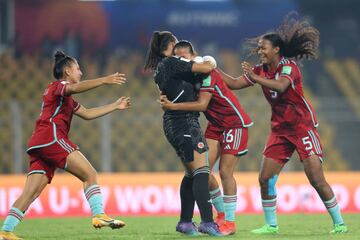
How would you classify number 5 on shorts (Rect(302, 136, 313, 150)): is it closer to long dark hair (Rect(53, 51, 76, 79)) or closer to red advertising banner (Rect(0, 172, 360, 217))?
long dark hair (Rect(53, 51, 76, 79))

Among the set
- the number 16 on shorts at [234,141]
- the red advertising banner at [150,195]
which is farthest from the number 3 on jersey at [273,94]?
the red advertising banner at [150,195]

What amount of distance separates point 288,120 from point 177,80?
136 cm

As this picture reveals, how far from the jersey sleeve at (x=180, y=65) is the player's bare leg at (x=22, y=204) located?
1737 mm

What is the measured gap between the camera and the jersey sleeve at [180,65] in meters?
9.66

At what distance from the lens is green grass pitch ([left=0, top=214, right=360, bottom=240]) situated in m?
9.97

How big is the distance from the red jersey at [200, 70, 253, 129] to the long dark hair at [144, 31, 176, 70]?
1.91 feet

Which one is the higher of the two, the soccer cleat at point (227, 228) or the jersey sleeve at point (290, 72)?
the jersey sleeve at point (290, 72)

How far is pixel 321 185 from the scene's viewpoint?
10.1 m

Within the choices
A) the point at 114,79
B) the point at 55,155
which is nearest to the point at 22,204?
the point at 55,155

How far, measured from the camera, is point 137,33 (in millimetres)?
20422

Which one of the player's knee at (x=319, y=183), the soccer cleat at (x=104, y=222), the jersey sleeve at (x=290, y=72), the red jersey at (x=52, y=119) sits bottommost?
the soccer cleat at (x=104, y=222)

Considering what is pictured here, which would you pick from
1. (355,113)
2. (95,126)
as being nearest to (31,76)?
(95,126)

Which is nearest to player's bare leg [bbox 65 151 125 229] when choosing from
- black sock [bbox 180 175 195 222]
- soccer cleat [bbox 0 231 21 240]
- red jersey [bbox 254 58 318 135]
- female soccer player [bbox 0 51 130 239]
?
female soccer player [bbox 0 51 130 239]

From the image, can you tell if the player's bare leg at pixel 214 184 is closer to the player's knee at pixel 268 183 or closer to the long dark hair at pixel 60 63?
the player's knee at pixel 268 183
